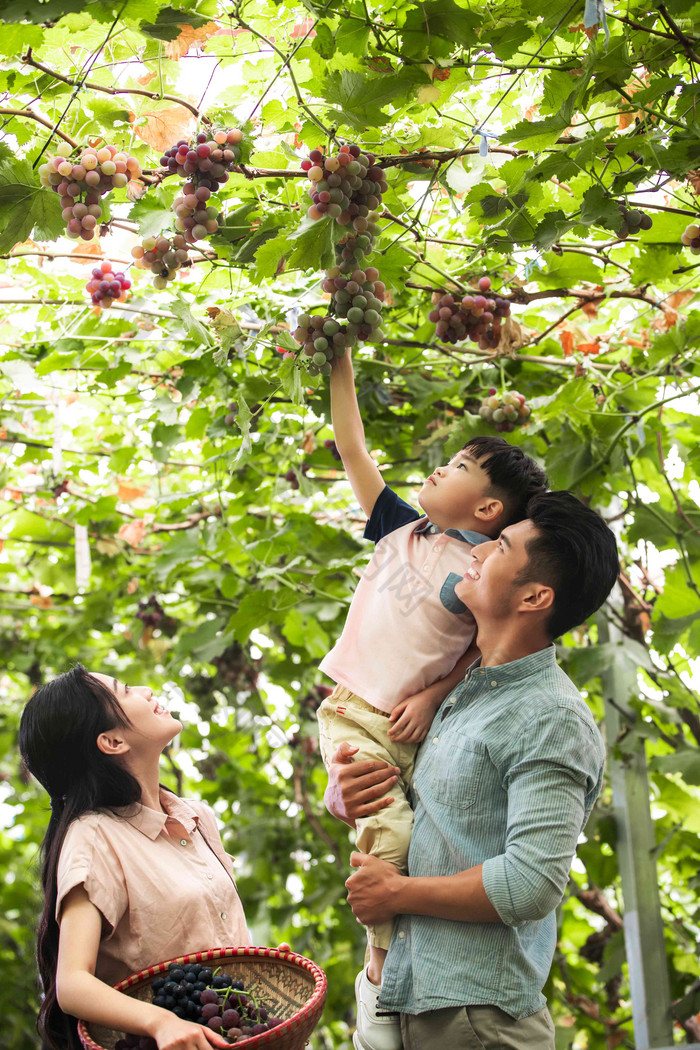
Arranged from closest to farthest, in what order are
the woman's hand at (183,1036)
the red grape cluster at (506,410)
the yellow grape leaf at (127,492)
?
the woman's hand at (183,1036) < the red grape cluster at (506,410) < the yellow grape leaf at (127,492)

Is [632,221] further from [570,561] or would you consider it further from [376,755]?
[376,755]

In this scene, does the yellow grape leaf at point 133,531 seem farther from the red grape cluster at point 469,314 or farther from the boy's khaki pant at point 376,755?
the boy's khaki pant at point 376,755

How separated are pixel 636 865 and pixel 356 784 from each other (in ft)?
6.04

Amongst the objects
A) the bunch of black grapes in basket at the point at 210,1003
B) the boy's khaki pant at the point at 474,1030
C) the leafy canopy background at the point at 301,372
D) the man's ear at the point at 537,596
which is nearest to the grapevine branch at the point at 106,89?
the leafy canopy background at the point at 301,372

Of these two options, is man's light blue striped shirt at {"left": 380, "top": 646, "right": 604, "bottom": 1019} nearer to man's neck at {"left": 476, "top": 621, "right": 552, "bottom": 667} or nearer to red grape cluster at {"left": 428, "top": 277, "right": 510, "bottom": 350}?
man's neck at {"left": 476, "top": 621, "right": 552, "bottom": 667}

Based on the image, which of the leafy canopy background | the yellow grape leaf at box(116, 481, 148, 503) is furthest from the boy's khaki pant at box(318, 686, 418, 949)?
the yellow grape leaf at box(116, 481, 148, 503)

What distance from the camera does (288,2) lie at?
1.43 meters

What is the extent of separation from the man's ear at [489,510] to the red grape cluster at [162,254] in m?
0.73

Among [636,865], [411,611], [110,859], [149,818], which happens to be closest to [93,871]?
[110,859]

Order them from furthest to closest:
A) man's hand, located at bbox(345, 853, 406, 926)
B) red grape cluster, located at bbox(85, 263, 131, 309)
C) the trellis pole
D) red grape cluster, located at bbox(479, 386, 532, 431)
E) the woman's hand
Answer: the trellis pole → red grape cluster, located at bbox(479, 386, 532, 431) → red grape cluster, located at bbox(85, 263, 131, 309) → man's hand, located at bbox(345, 853, 406, 926) → the woman's hand

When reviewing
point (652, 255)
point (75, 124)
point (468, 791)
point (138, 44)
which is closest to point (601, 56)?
point (652, 255)

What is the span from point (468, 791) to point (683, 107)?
1152mm

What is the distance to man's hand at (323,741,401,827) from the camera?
1.49 metres

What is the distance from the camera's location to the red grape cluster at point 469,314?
6.94 ft
